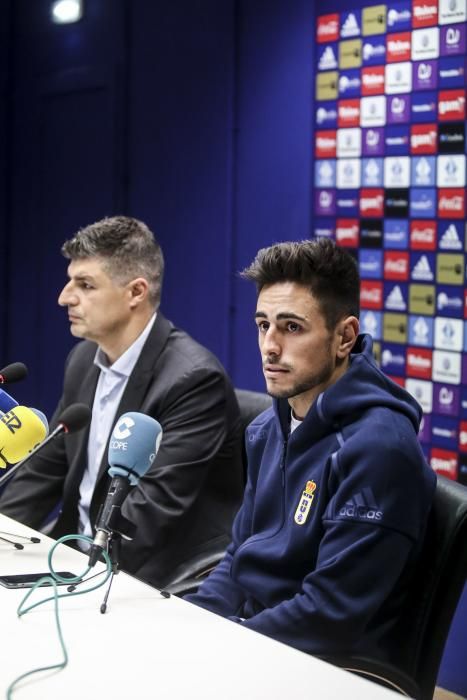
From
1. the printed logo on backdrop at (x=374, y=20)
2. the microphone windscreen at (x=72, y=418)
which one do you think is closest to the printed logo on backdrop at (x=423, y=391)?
the printed logo on backdrop at (x=374, y=20)

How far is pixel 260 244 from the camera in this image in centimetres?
387

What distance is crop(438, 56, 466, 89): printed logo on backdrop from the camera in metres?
3.12

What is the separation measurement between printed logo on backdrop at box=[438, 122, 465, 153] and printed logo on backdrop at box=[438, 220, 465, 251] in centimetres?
23

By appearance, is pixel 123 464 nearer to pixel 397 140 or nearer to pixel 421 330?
pixel 421 330

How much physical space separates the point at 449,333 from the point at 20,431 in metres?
1.70

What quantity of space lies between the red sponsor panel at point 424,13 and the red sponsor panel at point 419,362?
1042 mm

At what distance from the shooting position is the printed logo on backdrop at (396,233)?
131 inches

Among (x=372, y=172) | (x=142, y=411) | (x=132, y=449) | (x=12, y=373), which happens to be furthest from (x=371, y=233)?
(x=132, y=449)

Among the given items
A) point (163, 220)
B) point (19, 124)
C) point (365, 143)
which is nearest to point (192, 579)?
point (365, 143)

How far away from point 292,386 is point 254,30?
2334mm

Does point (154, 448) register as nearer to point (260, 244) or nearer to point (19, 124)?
point (260, 244)

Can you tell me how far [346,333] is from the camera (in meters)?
1.91

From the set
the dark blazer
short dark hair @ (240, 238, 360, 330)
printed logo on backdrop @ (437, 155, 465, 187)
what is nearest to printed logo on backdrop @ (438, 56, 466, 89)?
printed logo on backdrop @ (437, 155, 465, 187)

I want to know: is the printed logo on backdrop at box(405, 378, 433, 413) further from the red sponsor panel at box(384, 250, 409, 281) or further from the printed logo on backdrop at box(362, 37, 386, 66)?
the printed logo on backdrop at box(362, 37, 386, 66)
